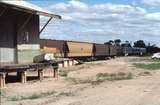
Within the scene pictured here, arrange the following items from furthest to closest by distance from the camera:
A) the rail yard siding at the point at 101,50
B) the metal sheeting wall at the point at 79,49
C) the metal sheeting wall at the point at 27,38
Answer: the rail yard siding at the point at 101,50
the metal sheeting wall at the point at 79,49
the metal sheeting wall at the point at 27,38

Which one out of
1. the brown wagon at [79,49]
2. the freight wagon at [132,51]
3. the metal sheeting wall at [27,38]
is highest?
the metal sheeting wall at [27,38]

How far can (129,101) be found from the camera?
1534cm

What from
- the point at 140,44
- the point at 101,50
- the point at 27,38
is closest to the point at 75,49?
the point at 101,50

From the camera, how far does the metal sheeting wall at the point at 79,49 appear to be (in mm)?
51147

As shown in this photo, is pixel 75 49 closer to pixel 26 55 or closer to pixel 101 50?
pixel 101 50

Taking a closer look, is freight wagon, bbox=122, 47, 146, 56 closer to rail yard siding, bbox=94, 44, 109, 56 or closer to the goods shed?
rail yard siding, bbox=94, 44, 109, 56

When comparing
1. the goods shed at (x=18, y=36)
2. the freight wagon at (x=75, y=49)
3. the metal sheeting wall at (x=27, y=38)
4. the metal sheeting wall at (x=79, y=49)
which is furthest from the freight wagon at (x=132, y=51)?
the goods shed at (x=18, y=36)

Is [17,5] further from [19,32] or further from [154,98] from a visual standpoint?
[154,98]

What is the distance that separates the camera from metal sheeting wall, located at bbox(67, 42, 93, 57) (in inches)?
2014

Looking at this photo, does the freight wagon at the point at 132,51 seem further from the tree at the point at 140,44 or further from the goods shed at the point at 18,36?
the goods shed at the point at 18,36

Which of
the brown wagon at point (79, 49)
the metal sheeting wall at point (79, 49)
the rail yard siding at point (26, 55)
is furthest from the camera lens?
the metal sheeting wall at point (79, 49)

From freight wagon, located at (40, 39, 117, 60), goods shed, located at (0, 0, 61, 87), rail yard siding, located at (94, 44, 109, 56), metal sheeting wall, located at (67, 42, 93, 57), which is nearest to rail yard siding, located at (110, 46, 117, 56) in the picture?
freight wagon, located at (40, 39, 117, 60)

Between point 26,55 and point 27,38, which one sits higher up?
point 27,38

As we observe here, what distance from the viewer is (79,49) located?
2142 inches
